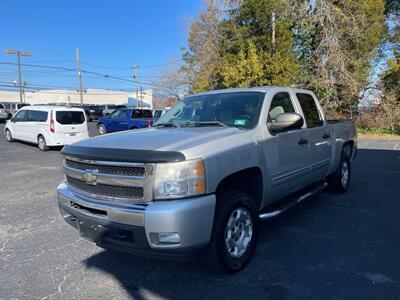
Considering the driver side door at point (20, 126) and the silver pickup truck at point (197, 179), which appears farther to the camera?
the driver side door at point (20, 126)

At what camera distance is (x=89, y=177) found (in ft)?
11.0

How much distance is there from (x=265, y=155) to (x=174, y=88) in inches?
1457

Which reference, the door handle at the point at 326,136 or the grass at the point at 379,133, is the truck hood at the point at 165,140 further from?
the grass at the point at 379,133

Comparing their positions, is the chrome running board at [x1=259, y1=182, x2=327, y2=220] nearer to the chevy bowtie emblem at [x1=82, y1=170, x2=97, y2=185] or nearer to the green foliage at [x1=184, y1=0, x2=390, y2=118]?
the chevy bowtie emblem at [x1=82, y1=170, x2=97, y2=185]

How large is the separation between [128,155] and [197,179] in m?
0.65

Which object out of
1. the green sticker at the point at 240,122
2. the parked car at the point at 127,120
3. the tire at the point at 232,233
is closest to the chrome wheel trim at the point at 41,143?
the parked car at the point at 127,120

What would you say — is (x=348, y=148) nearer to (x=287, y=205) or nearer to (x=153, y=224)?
(x=287, y=205)

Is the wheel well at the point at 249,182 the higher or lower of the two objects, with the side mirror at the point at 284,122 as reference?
lower

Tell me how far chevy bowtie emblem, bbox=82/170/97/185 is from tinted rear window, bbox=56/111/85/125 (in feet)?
36.3

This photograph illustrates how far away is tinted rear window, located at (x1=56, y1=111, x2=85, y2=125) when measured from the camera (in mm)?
13547

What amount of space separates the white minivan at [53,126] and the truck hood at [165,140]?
34.6 feet

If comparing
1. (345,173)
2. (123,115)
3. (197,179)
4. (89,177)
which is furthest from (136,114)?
(197,179)

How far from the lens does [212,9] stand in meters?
25.9

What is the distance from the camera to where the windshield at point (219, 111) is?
416cm
